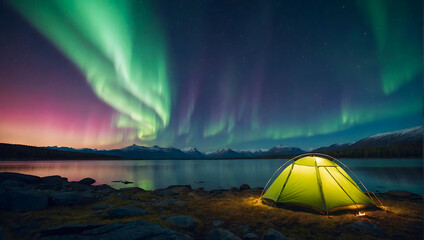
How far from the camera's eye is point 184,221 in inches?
359

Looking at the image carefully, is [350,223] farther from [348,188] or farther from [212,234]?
[212,234]

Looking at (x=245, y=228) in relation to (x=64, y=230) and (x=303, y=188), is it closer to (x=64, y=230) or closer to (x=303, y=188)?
(x=303, y=188)

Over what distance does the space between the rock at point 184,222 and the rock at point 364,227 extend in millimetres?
6578

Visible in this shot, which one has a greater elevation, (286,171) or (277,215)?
(286,171)

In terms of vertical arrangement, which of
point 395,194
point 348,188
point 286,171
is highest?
point 286,171

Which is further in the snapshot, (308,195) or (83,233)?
(308,195)

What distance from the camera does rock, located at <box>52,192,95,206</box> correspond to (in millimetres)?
11719

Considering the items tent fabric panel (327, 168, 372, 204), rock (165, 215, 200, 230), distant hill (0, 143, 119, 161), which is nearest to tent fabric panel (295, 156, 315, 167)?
tent fabric panel (327, 168, 372, 204)

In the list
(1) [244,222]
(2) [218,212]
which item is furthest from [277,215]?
(2) [218,212]

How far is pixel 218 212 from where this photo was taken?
11.1 m

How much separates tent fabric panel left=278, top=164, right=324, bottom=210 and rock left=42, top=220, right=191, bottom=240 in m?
6.77

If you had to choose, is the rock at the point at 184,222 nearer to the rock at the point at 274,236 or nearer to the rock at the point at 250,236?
the rock at the point at 250,236

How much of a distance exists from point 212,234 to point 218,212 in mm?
3343

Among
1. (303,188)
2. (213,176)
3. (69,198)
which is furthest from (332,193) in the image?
(213,176)
